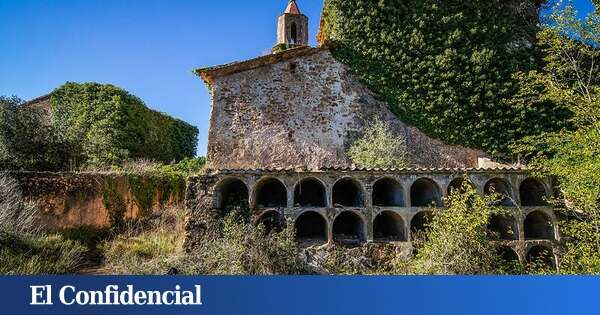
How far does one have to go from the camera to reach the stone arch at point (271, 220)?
10.9 m

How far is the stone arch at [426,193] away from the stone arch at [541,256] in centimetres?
247

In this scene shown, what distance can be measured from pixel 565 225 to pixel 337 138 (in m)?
7.57

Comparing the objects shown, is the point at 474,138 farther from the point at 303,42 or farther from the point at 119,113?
the point at 119,113

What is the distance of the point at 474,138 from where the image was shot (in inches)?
616

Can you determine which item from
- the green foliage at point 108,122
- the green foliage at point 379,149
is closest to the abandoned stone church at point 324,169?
the green foliage at point 379,149

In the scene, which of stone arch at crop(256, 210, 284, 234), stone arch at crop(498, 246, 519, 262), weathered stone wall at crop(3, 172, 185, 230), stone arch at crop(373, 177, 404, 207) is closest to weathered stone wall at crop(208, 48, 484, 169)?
weathered stone wall at crop(3, 172, 185, 230)

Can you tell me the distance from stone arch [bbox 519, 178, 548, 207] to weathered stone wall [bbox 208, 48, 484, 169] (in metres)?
3.12

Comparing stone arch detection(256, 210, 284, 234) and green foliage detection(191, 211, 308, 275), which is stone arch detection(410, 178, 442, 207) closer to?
stone arch detection(256, 210, 284, 234)

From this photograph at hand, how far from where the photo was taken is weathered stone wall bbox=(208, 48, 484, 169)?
50.7 ft

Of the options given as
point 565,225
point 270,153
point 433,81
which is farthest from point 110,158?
point 565,225

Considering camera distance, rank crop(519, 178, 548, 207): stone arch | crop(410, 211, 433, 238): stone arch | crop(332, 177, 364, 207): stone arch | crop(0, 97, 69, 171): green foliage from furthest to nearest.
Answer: crop(0, 97, 69, 171): green foliage < crop(332, 177, 364, 207): stone arch < crop(519, 178, 548, 207): stone arch < crop(410, 211, 433, 238): stone arch

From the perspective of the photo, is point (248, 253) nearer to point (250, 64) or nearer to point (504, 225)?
point (504, 225)

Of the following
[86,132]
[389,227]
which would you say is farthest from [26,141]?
[389,227]

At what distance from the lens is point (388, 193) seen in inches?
487
